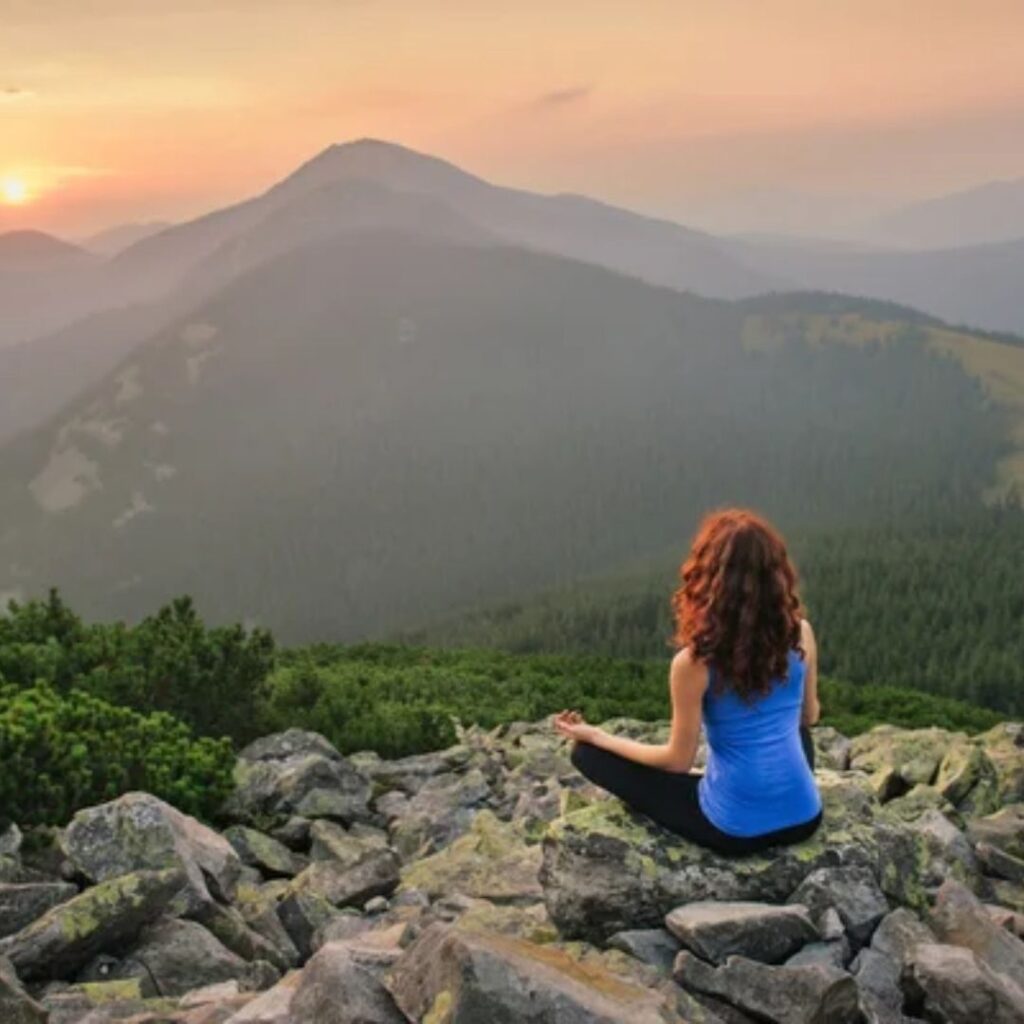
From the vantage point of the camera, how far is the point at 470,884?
1168 cm

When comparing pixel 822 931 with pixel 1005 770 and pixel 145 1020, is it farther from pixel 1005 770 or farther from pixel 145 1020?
pixel 1005 770

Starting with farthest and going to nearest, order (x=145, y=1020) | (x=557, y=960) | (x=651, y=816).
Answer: (x=651, y=816) → (x=145, y=1020) → (x=557, y=960)

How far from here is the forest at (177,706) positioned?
513 inches

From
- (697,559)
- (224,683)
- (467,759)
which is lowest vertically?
(467,759)

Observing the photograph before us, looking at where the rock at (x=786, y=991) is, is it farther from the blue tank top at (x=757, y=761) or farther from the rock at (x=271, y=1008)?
the rock at (x=271, y=1008)

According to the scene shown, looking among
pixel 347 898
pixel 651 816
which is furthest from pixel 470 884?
pixel 651 816

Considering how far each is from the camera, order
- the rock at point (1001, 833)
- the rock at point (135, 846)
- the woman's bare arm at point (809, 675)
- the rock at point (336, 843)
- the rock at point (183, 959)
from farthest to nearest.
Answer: the rock at point (336, 843)
the rock at point (1001, 833)
the rock at point (135, 846)
the rock at point (183, 959)
the woman's bare arm at point (809, 675)

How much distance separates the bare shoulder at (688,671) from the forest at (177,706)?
25.5ft

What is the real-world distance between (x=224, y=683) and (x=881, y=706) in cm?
2530

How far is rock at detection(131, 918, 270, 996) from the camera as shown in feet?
30.5

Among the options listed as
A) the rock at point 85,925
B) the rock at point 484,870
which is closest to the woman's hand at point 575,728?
the rock at point 484,870

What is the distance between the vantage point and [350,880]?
1184cm

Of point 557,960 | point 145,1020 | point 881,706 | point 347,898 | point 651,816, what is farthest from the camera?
point 881,706

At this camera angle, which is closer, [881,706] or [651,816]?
[651,816]
